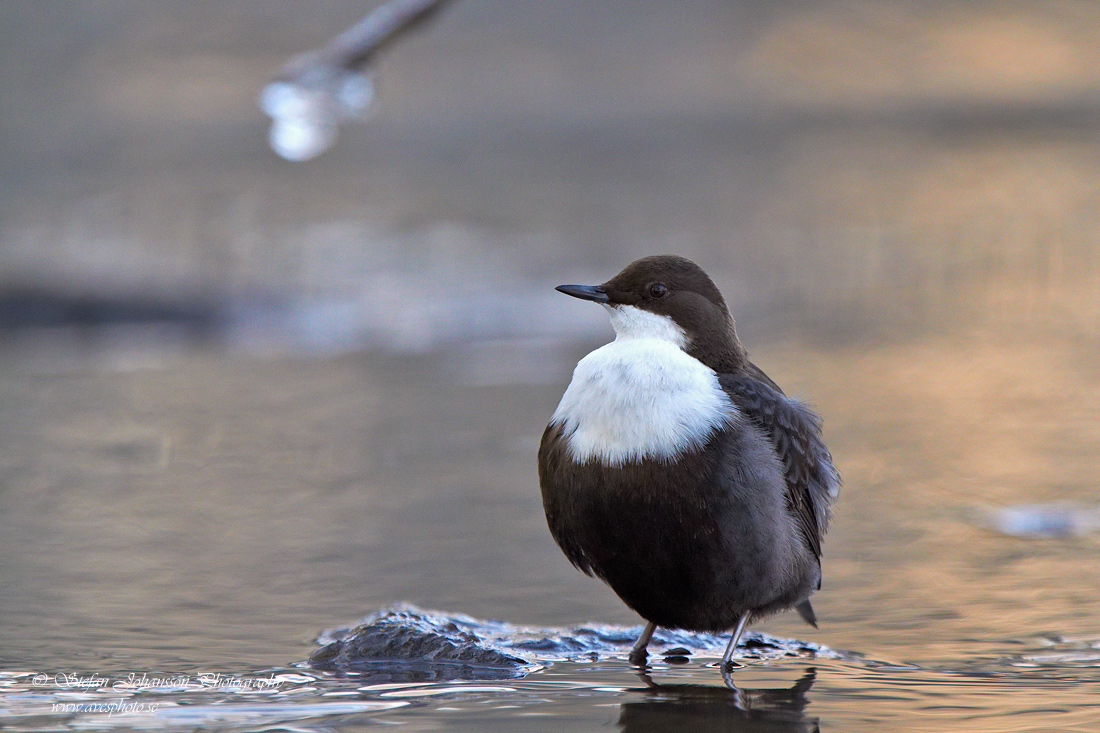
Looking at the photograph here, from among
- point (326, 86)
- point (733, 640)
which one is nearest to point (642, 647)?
point (733, 640)

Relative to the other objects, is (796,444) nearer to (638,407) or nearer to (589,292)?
(638,407)

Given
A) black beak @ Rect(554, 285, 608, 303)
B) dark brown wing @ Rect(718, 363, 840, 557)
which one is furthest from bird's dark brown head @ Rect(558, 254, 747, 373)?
dark brown wing @ Rect(718, 363, 840, 557)

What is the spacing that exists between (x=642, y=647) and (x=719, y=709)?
23.0 inches

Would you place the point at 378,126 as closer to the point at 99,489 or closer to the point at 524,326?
the point at 524,326

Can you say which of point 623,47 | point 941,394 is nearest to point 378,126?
point 623,47

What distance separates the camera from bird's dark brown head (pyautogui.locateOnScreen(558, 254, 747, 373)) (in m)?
4.16

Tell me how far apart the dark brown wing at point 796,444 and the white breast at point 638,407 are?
0.32 feet

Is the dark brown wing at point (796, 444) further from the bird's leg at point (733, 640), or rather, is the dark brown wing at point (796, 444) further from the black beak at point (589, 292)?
the black beak at point (589, 292)

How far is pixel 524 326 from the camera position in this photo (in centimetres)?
1076

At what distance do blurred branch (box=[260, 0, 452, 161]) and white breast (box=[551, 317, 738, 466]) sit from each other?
1.01 m

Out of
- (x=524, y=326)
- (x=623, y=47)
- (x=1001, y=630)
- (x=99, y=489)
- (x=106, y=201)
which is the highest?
(x=623, y=47)

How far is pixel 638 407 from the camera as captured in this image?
12.6 ft

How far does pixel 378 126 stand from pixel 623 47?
3.49m

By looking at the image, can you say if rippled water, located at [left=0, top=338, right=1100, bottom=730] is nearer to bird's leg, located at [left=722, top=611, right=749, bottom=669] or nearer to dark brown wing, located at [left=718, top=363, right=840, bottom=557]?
bird's leg, located at [left=722, top=611, right=749, bottom=669]
